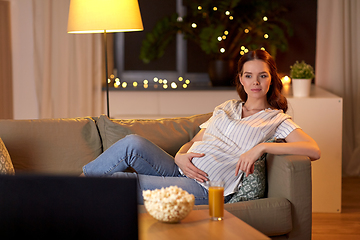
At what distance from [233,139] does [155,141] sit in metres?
0.48

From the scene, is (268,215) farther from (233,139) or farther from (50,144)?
(50,144)

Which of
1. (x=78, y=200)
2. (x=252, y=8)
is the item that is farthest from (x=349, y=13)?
(x=78, y=200)

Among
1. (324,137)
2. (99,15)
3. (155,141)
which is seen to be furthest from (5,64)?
(324,137)

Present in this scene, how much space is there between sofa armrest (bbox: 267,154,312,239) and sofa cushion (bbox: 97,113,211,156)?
673 mm

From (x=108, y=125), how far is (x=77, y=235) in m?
1.51

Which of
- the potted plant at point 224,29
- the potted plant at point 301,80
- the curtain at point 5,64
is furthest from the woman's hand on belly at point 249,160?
the curtain at point 5,64

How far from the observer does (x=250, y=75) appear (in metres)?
2.17

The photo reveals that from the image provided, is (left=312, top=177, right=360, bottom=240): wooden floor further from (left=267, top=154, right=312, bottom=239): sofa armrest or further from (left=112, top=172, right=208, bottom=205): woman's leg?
(left=112, top=172, right=208, bottom=205): woman's leg

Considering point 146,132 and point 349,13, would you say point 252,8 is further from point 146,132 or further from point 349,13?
point 146,132

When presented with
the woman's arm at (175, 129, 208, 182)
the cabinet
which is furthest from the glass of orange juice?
the cabinet

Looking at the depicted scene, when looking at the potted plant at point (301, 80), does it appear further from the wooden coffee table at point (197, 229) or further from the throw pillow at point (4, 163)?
the throw pillow at point (4, 163)

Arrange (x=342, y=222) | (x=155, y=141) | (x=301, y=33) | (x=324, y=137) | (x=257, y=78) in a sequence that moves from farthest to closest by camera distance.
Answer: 1. (x=301, y=33)
2. (x=324, y=137)
3. (x=342, y=222)
4. (x=155, y=141)
5. (x=257, y=78)

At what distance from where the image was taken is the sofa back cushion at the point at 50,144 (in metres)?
2.19

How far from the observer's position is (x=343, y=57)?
386cm
